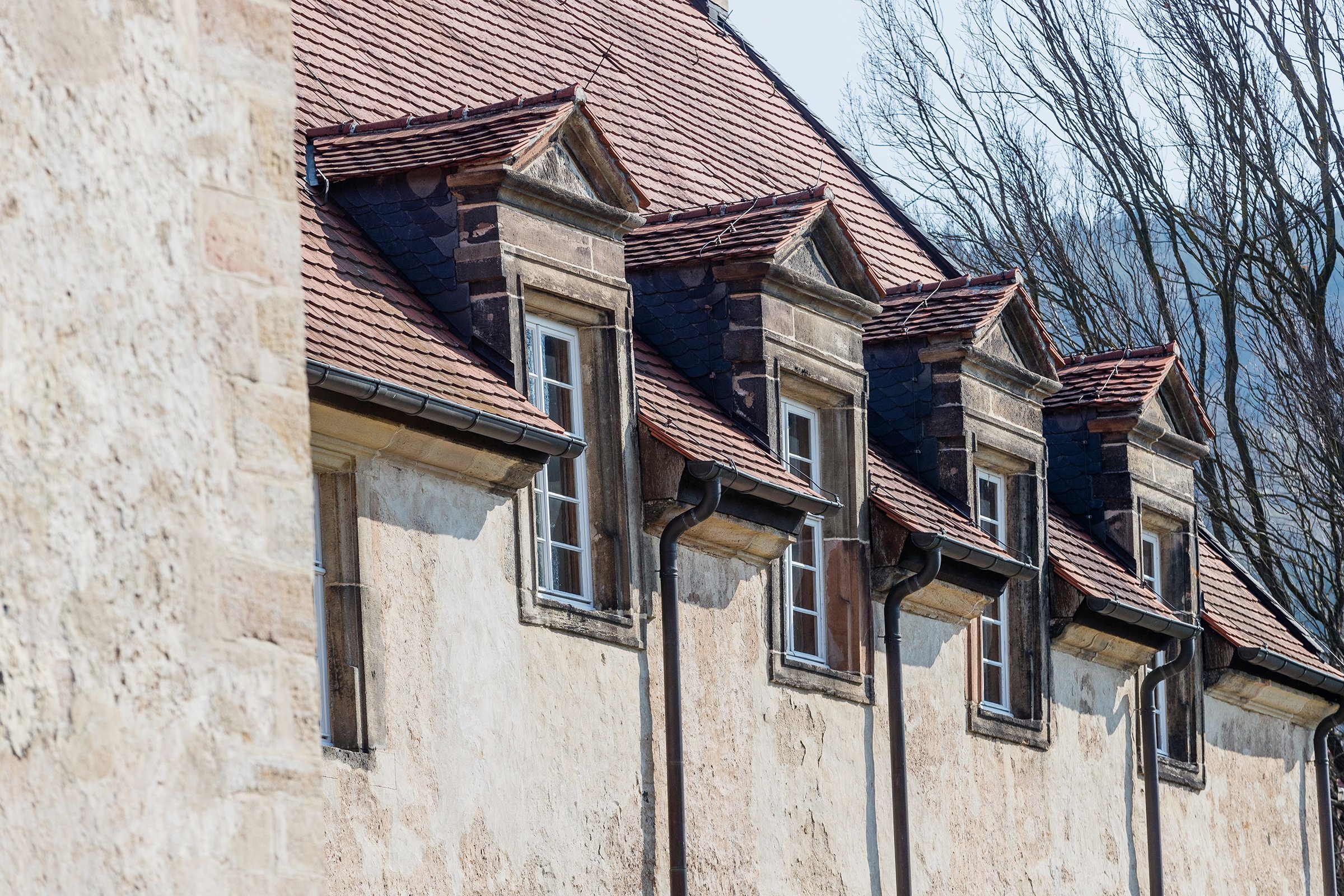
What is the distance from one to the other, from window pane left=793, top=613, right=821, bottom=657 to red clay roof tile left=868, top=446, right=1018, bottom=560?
74 cm

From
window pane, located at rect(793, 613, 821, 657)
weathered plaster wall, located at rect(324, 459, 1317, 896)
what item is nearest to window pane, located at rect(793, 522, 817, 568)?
window pane, located at rect(793, 613, 821, 657)

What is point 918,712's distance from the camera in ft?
45.3

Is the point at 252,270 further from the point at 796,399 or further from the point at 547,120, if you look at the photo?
the point at 796,399

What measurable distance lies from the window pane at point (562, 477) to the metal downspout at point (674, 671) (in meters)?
0.50

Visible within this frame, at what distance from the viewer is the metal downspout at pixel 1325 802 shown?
1912cm

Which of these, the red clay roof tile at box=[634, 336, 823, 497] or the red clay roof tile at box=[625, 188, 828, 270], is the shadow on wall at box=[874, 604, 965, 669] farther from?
the red clay roof tile at box=[625, 188, 828, 270]

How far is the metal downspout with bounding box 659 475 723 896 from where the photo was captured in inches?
447

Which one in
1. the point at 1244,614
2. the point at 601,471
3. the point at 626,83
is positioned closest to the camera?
the point at 601,471

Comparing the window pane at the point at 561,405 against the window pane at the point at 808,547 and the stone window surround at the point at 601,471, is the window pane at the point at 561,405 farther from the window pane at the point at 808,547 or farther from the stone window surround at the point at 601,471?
the window pane at the point at 808,547

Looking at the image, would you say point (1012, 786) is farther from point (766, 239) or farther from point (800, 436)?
point (766, 239)

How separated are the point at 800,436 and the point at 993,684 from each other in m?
2.50

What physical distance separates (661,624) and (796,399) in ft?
7.85

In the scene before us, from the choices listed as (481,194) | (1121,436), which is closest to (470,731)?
(481,194)

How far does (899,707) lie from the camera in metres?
13.5
